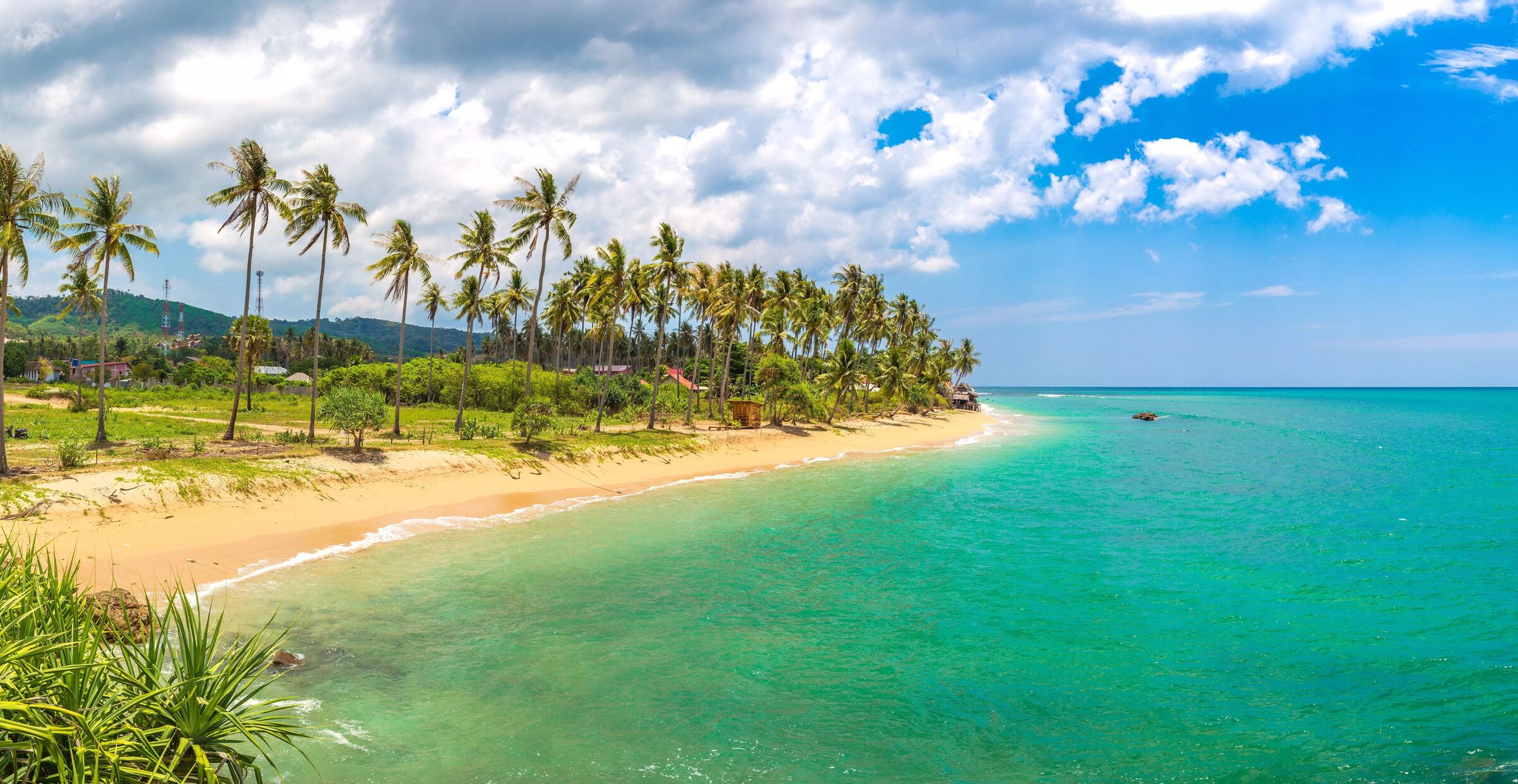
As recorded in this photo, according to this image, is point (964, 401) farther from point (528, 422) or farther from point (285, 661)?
point (285, 661)

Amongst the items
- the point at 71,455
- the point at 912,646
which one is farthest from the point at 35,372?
the point at 912,646

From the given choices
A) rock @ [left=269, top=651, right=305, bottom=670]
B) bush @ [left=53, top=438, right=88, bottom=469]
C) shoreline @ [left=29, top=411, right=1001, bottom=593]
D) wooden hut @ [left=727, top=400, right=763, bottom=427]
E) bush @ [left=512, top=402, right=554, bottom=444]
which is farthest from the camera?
wooden hut @ [left=727, top=400, right=763, bottom=427]

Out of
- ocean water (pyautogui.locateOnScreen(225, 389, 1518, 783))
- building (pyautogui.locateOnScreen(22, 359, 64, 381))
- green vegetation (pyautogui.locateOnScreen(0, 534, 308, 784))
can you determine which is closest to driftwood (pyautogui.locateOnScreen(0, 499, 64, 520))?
ocean water (pyautogui.locateOnScreen(225, 389, 1518, 783))

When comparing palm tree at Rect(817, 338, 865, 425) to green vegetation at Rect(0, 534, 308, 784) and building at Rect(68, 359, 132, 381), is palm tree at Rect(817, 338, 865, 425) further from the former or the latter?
building at Rect(68, 359, 132, 381)

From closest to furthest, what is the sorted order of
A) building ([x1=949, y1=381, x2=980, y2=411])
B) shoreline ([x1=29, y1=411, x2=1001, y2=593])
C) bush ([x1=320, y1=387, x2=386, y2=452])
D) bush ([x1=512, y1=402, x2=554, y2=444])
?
shoreline ([x1=29, y1=411, x2=1001, y2=593]), bush ([x1=320, y1=387, x2=386, y2=452]), bush ([x1=512, y1=402, x2=554, y2=444]), building ([x1=949, y1=381, x2=980, y2=411])

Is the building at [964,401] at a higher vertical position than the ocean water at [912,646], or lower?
higher

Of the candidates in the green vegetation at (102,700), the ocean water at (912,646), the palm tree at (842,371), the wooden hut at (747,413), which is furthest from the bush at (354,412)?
the palm tree at (842,371)

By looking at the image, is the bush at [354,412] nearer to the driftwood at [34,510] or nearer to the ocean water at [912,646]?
the ocean water at [912,646]
